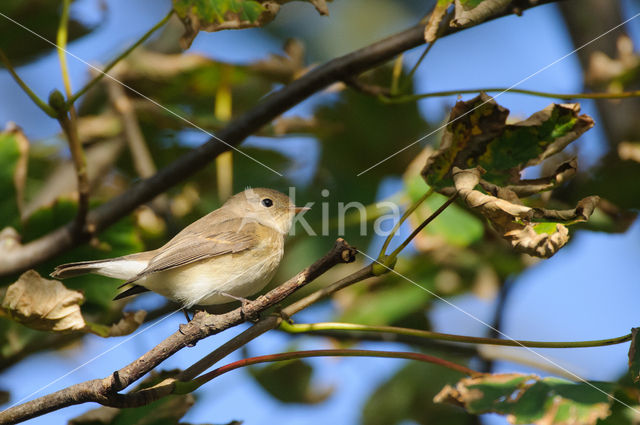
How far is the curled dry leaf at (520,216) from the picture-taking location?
1783mm

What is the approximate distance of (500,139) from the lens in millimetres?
2156

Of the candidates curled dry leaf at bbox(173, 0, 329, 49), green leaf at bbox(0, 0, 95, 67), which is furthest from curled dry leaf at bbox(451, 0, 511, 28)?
green leaf at bbox(0, 0, 95, 67)

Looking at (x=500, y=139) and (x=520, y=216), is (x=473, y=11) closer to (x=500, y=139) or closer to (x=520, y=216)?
(x=500, y=139)

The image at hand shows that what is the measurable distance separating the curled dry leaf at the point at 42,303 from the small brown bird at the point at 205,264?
213mm

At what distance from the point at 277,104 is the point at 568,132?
1096mm

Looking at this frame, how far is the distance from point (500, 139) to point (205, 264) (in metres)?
1.29

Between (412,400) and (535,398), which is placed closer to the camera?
(535,398)

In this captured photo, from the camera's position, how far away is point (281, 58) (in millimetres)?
3488

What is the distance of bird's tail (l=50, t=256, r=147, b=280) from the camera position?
239 centimetres

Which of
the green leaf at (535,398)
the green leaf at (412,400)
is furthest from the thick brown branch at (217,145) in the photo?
the green leaf at (412,400)

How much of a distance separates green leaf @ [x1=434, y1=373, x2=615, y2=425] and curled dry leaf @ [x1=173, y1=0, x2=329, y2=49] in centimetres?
137

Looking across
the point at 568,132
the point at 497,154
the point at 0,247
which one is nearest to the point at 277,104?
the point at 497,154

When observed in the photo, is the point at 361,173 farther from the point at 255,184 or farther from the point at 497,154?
the point at 497,154

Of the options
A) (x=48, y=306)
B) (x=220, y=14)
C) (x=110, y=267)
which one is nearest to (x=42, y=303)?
(x=48, y=306)
